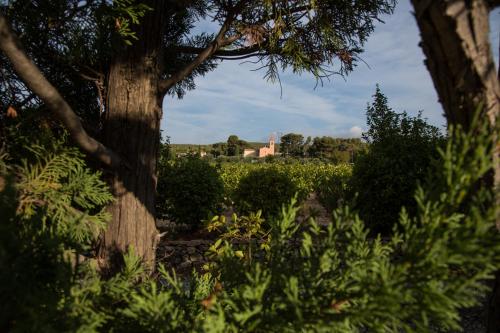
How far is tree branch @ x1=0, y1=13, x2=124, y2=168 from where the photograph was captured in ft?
4.63

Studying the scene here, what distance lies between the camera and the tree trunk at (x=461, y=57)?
0.95 m

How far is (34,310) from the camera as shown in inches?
38.2

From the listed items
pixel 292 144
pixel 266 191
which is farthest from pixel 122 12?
pixel 292 144

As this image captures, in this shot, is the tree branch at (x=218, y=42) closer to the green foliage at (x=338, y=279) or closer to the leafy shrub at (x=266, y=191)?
the green foliage at (x=338, y=279)

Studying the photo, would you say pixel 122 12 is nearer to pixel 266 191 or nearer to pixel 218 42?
pixel 218 42

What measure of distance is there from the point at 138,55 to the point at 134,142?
Result: 0.60m

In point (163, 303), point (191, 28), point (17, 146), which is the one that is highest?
point (191, 28)

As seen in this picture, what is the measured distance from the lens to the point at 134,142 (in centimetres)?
233

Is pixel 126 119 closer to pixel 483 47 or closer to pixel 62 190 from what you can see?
pixel 62 190

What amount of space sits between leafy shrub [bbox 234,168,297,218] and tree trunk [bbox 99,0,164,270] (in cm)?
689

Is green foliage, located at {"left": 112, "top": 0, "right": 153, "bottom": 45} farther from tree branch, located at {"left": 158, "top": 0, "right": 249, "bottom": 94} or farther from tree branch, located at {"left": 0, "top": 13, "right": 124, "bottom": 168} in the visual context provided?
tree branch, located at {"left": 158, "top": 0, "right": 249, "bottom": 94}

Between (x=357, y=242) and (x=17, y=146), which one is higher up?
(x=17, y=146)

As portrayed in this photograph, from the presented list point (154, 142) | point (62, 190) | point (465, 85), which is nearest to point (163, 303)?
point (62, 190)

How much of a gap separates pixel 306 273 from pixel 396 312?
0.28 meters
